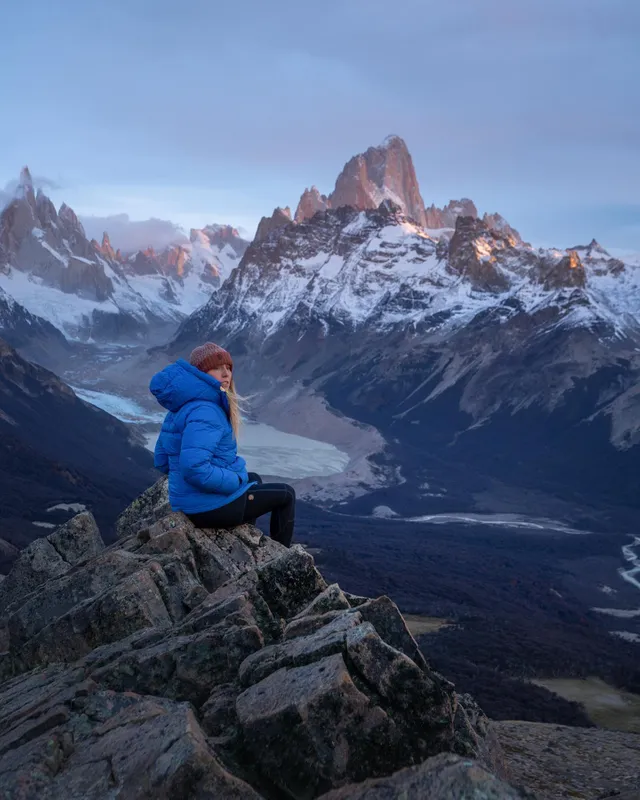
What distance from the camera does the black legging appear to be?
11.5 metres

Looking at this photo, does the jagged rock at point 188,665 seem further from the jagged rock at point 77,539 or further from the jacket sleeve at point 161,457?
the jagged rock at point 77,539

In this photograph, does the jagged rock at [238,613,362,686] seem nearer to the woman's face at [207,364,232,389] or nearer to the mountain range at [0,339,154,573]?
the woman's face at [207,364,232,389]

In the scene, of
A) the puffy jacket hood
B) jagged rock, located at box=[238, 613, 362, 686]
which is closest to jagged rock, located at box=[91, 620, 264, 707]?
jagged rock, located at box=[238, 613, 362, 686]

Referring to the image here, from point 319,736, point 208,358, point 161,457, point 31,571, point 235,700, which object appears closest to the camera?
point 319,736

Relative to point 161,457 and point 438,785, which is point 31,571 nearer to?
point 161,457

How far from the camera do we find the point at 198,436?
400 inches

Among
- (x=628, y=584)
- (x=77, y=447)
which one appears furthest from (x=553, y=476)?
(x=77, y=447)

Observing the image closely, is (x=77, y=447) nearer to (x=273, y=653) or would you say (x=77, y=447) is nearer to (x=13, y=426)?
(x=13, y=426)

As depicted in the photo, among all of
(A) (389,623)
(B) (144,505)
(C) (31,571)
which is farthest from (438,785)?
(C) (31,571)

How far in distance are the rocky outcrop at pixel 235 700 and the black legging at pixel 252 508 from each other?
1068 mm

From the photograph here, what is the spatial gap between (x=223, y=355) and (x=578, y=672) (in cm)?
4213

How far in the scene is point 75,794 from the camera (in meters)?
6.27

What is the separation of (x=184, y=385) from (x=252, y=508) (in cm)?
250

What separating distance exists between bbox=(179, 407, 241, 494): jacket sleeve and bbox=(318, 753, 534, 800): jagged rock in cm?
499
